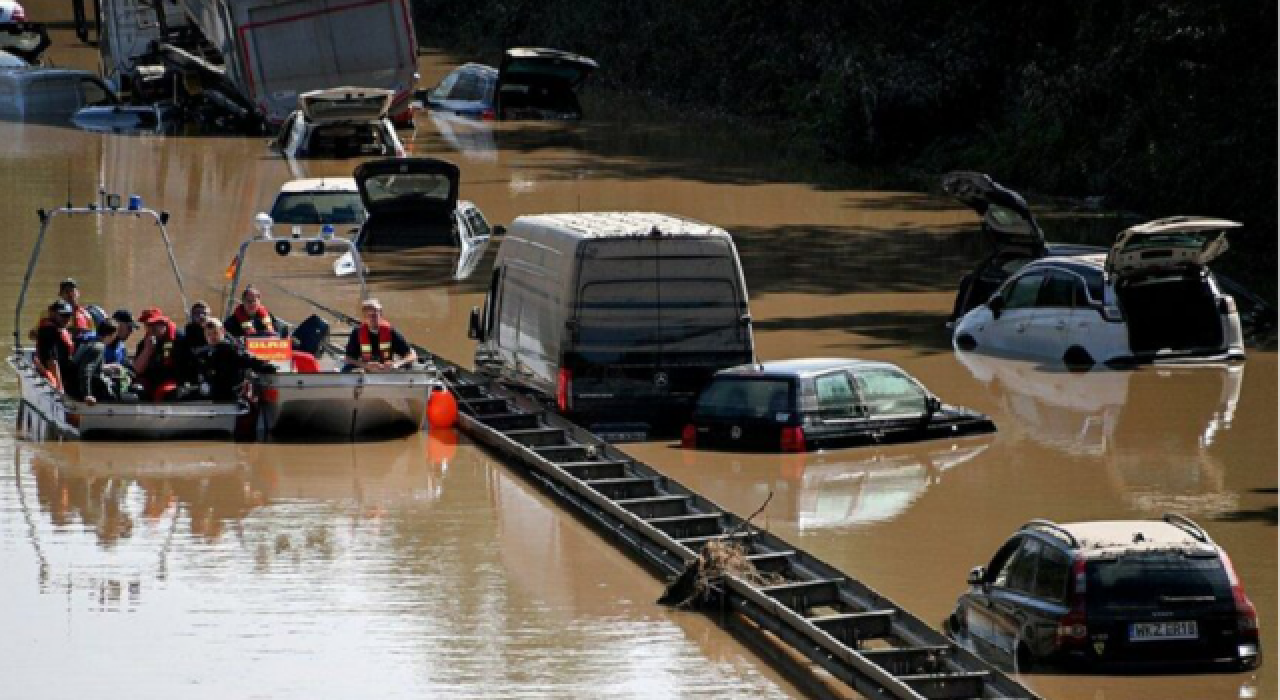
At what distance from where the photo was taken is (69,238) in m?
45.0

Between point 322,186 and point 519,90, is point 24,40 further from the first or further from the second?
point 322,186

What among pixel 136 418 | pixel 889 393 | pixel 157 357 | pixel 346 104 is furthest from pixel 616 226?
pixel 346 104

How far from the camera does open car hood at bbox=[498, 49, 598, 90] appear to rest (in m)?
64.5

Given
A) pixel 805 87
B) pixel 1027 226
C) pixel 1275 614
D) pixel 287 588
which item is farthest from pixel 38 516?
pixel 805 87

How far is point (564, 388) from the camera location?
2742cm

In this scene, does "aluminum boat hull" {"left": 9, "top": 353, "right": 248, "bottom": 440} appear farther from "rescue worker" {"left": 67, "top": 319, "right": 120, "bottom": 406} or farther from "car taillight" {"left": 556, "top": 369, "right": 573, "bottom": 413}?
"car taillight" {"left": 556, "top": 369, "right": 573, "bottom": 413}

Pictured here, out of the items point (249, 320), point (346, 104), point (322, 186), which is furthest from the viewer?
point (346, 104)

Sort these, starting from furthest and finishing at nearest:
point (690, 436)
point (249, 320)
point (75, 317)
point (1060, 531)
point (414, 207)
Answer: point (414, 207) → point (75, 317) → point (249, 320) → point (690, 436) → point (1060, 531)

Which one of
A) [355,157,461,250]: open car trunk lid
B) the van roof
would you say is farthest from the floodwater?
the van roof

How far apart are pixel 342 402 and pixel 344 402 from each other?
2 centimetres

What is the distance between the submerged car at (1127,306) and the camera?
3036 centimetres

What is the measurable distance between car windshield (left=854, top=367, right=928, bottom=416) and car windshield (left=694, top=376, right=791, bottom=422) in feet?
2.80

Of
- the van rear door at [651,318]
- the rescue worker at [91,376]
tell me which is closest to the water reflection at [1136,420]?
the van rear door at [651,318]

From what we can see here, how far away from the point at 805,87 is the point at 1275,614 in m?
46.8
